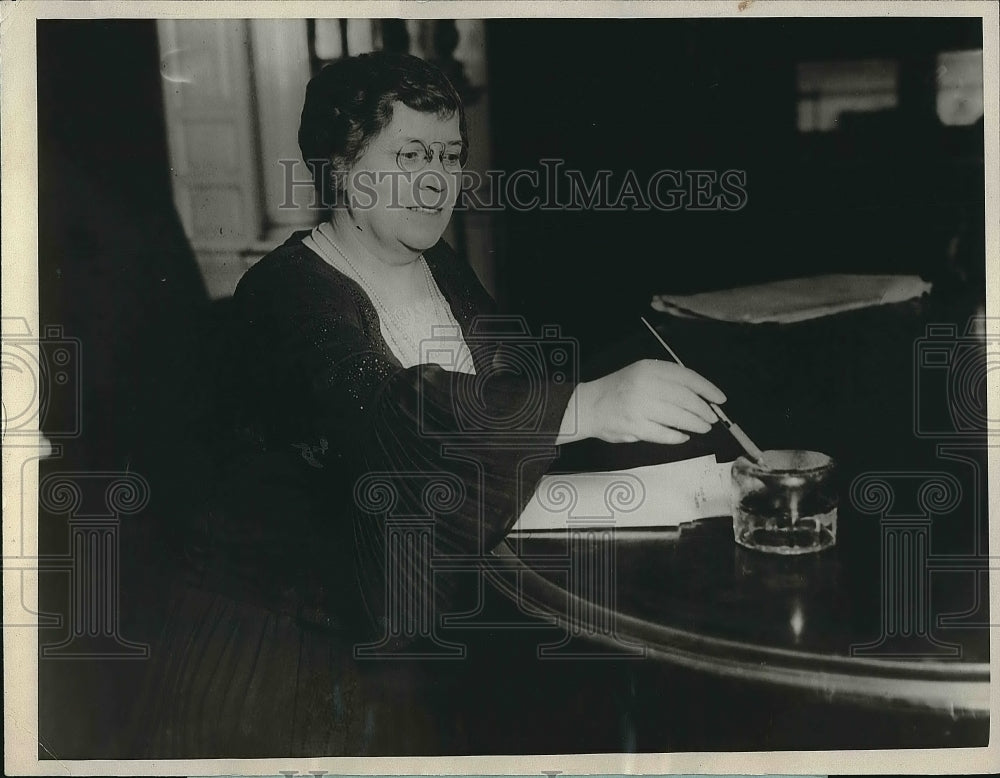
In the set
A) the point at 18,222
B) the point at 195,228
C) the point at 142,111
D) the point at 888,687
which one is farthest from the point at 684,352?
the point at 18,222

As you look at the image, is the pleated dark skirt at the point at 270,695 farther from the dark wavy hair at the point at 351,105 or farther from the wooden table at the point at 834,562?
the dark wavy hair at the point at 351,105

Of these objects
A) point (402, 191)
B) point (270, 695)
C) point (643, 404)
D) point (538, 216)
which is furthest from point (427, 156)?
point (270, 695)

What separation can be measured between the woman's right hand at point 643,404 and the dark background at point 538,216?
2.7 inches

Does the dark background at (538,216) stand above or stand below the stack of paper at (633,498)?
above

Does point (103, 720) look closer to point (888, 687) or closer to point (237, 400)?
point (237, 400)

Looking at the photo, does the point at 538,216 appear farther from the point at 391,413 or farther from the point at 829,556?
the point at 829,556

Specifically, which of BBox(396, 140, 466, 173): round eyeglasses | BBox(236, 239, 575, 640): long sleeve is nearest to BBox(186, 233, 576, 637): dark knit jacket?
BBox(236, 239, 575, 640): long sleeve

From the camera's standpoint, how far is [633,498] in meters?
1.28

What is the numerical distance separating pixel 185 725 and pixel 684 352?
33.6 inches

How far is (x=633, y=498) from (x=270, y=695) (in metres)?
0.57

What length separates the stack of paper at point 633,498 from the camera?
128 centimetres

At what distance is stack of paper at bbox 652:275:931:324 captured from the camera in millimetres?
1277

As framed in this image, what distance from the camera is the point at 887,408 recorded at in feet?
4.28

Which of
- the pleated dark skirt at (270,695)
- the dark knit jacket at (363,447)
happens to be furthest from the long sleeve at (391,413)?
the pleated dark skirt at (270,695)
